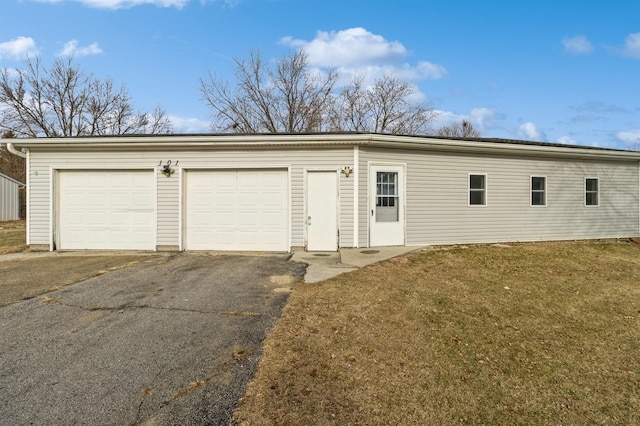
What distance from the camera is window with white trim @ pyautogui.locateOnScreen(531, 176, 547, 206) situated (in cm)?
1052

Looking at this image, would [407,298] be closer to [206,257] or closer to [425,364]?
[425,364]

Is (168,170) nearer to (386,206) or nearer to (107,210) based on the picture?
(107,210)

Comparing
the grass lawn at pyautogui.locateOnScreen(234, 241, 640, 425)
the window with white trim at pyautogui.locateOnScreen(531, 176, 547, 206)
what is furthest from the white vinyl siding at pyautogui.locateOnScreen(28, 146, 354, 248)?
the window with white trim at pyautogui.locateOnScreen(531, 176, 547, 206)

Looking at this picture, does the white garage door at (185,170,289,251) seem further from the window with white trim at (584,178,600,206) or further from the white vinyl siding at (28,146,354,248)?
the window with white trim at (584,178,600,206)

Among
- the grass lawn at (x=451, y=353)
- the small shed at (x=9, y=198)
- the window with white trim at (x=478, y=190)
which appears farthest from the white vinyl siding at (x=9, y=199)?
the window with white trim at (x=478, y=190)

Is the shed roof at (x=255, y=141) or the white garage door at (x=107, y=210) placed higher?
the shed roof at (x=255, y=141)

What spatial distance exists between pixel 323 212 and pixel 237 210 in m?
2.26

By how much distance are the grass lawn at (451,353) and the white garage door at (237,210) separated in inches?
136

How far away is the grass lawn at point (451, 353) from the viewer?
8.27ft

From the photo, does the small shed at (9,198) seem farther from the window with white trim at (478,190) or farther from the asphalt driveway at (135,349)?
the window with white trim at (478,190)

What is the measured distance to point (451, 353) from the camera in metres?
3.41

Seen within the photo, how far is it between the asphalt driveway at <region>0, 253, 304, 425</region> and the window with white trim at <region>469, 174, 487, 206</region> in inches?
257

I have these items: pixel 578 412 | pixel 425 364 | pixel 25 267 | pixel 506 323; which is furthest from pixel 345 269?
pixel 25 267

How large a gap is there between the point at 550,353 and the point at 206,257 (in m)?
6.93
